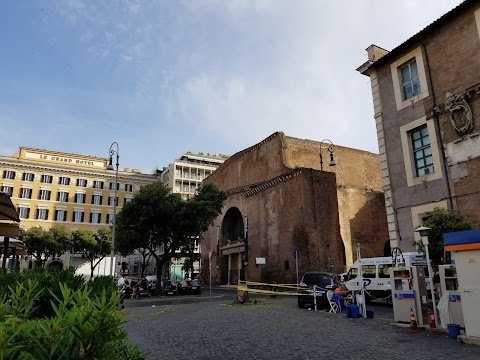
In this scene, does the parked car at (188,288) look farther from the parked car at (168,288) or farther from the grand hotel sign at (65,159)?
the grand hotel sign at (65,159)

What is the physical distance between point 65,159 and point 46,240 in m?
20.7

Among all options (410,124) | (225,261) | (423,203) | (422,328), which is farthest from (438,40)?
(225,261)

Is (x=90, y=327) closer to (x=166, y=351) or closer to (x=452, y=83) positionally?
→ (x=166, y=351)

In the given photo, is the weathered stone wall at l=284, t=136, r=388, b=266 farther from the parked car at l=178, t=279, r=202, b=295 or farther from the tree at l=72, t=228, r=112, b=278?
the tree at l=72, t=228, r=112, b=278

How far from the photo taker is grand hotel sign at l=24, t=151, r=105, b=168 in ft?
191

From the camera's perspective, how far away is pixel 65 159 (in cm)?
6038

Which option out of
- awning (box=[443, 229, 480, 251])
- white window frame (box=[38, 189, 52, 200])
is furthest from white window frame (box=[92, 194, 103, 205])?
awning (box=[443, 229, 480, 251])

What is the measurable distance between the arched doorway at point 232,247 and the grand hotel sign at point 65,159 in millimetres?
29370

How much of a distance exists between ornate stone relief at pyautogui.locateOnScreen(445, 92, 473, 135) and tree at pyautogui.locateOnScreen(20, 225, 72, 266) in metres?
43.3

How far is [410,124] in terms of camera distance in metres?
18.6

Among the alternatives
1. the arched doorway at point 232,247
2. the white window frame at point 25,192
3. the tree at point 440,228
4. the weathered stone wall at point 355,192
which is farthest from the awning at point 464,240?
the white window frame at point 25,192

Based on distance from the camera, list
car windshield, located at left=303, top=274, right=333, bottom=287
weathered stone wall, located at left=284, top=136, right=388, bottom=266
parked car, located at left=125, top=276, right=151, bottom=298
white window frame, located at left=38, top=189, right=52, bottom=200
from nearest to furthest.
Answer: car windshield, located at left=303, top=274, right=333, bottom=287 < parked car, located at left=125, top=276, right=151, bottom=298 < weathered stone wall, located at left=284, top=136, right=388, bottom=266 < white window frame, located at left=38, top=189, right=52, bottom=200

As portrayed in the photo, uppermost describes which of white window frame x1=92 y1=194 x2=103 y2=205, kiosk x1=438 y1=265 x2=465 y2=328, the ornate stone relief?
white window frame x1=92 y1=194 x2=103 y2=205

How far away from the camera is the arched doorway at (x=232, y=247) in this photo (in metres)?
41.7
